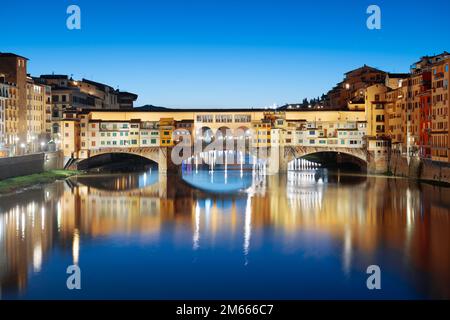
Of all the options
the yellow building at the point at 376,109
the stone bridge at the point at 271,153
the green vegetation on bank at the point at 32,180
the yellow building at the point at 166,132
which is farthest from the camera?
the yellow building at the point at 376,109

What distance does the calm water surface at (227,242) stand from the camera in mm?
14312

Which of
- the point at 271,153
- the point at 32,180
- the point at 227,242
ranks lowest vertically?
the point at 227,242

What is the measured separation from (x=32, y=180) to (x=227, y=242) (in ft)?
63.8

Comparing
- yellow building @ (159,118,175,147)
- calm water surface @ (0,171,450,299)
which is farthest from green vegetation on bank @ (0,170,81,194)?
yellow building @ (159,118,175,147)

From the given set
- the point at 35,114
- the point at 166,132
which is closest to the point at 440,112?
the point at 166,132

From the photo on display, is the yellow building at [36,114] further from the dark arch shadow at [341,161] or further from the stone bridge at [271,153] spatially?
the dark arch shadow at [341,161]

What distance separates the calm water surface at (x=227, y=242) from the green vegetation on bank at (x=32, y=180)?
50.3 inches

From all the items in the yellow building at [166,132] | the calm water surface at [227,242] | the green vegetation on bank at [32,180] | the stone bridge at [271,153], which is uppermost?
the yellow building at [166,132]

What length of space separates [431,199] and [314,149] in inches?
661

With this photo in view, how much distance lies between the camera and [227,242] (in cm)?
1939

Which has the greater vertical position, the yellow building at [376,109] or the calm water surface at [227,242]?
the yellow building at [376,109]

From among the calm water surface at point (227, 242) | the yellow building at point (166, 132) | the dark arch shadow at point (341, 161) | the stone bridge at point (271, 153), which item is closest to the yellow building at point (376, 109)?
the stone bridge at point (271, 153)

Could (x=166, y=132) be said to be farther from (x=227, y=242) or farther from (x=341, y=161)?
(x=227, y=242)
